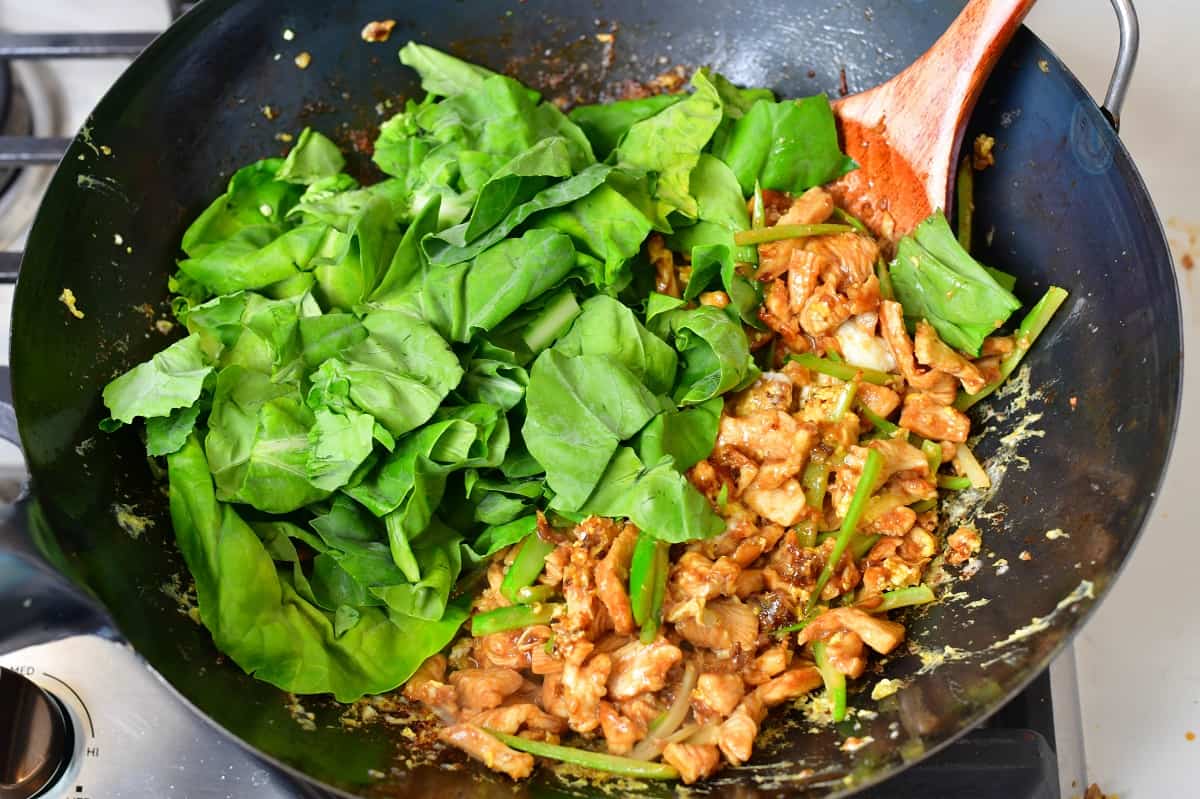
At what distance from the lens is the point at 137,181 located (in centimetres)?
163

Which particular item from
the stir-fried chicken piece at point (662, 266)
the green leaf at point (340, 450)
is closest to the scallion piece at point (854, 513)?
the stir-fried chicken piece at point (662, 266)

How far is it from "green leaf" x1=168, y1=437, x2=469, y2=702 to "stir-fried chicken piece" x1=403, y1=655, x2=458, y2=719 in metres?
0.03

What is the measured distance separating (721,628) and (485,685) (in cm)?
38

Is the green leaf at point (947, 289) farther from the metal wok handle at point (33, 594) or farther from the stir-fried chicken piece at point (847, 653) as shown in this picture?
the metal wok handle at point (33, 594)

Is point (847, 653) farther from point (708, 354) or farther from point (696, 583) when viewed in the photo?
point (708, 354)

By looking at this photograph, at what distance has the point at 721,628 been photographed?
1.47m

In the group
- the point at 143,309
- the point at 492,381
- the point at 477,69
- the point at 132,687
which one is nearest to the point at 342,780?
the point at 132,687

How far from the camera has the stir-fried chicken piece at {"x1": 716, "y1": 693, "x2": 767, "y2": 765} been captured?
131cm

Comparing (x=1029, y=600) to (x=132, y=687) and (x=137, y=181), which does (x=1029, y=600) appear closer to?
(x=132, y=687)

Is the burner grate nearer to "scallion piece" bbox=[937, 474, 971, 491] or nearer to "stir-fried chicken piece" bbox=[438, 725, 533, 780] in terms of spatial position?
"stir-fried chicken piece" bbox=[438, 725, 533, 780]

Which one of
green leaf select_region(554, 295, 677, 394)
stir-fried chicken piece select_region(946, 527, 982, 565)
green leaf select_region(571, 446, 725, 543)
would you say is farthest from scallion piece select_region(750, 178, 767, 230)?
stir-fried chicken piece select_region(946, 527, 982, 565)

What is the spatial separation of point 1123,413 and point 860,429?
0.41 meters

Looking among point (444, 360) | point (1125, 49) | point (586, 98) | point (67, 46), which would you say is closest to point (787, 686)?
point (444, 360)

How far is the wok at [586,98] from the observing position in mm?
1258
